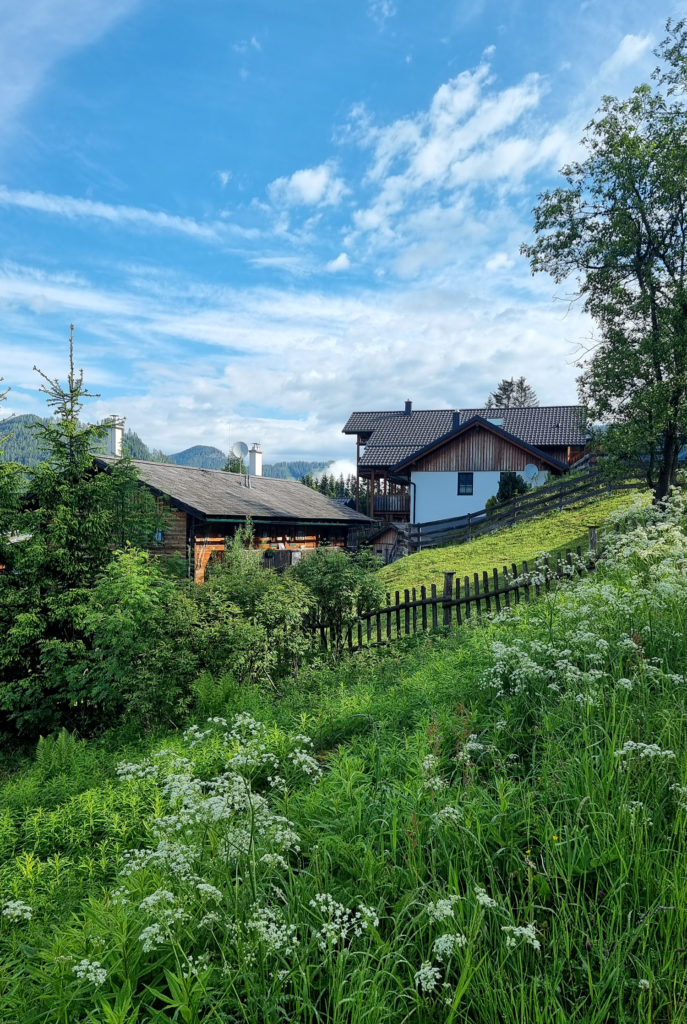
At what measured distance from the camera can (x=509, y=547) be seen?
21062 mm

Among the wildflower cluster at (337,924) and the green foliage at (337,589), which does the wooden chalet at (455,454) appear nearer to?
the green foliage at (337,589)

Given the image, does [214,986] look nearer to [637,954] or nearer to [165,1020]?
[165,1020]

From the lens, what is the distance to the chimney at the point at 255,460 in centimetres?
3512

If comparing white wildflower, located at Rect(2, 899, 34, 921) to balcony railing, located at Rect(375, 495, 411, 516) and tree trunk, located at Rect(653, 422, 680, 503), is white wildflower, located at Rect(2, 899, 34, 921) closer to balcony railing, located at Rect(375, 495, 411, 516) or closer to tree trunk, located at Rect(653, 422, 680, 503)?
tree trunk, located at Rect(653, 422, 680, 503)

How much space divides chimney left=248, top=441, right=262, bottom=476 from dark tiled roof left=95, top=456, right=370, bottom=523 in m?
1.64

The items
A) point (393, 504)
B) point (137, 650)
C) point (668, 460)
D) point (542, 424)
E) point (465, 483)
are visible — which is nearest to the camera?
point (137, 650)

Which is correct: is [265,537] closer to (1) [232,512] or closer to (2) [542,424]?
(1) [232,512]

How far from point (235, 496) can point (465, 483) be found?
1592 cm

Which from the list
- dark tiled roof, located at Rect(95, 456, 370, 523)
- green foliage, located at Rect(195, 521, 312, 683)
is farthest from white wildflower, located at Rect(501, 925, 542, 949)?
dark tiled roof, located at Rect(95, 456, 370, 523)

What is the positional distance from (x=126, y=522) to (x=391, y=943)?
9387 mm

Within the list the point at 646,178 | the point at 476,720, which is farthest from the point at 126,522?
the point at 646,178

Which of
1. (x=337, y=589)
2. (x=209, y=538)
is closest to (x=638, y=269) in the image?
(x=337, y=589)

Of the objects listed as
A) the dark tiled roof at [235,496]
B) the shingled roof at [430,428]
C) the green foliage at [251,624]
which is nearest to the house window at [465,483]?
the shingled roof at [430,428]

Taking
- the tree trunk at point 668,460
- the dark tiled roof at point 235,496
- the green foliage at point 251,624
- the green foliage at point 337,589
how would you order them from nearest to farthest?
the green foliage at point 251,624, the green foliage at point 337,589, the tree trunk at point 668,460, the dark tiled roof at point 235,496
